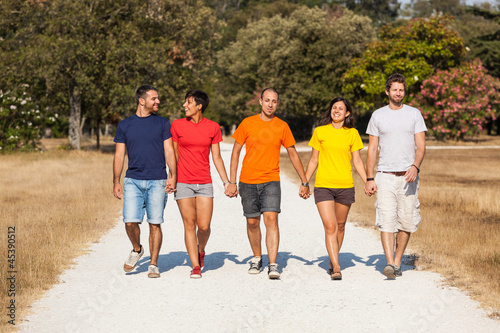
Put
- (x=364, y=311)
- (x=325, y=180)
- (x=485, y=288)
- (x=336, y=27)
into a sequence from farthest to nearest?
(x=336, y=27)
(x=325, y=180)
(x=485, y=288)
(x=364, y=311)

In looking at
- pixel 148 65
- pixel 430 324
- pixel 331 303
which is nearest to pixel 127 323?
pixel 331 303

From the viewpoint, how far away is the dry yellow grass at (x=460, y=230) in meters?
6.89

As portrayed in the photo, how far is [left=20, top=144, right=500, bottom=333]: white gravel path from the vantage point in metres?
5.34

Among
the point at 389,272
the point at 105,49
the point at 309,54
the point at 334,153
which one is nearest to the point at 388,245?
the point at 389,272

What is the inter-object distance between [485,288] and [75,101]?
28152 mm

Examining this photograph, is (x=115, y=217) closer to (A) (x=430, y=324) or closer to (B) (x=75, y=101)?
(A) (x=430, y=324)

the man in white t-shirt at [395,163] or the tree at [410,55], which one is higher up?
the tree at [410,55]

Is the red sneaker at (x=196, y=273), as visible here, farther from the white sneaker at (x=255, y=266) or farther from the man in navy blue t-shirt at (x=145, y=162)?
the white sneaker at (x=255, y=266)

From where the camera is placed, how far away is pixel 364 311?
18.8 ft

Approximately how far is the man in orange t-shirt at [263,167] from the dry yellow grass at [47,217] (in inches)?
89.9

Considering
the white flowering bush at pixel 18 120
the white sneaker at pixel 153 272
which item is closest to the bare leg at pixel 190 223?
the white sneaker at pixel 153 272

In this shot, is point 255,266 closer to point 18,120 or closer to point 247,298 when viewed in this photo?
point 247,298

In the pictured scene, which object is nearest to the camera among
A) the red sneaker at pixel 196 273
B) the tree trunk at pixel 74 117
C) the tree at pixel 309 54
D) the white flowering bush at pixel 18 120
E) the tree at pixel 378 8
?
the red sneaker at pixel 196 273

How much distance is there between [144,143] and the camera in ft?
23.1
